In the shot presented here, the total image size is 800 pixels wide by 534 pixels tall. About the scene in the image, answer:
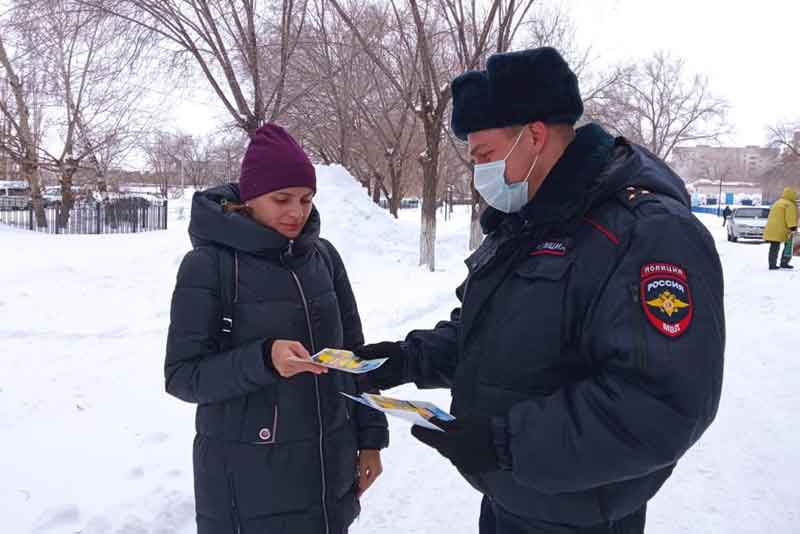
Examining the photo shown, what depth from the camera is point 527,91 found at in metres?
1.72

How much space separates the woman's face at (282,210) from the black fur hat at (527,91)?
0.98 m

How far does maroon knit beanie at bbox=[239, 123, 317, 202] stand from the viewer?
2486 mm

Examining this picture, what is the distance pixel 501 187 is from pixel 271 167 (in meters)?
1.03

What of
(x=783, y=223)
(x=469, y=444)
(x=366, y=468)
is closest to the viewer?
(x=469, y=444)

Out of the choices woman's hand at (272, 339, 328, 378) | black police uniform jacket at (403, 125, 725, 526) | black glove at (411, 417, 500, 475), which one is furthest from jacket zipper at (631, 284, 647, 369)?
woman's hand at (272, 339, 328, 378)

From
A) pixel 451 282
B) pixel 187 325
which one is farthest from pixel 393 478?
pixel 451 282

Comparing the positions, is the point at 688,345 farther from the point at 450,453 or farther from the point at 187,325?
the point at 187,325

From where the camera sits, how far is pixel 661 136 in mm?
47594

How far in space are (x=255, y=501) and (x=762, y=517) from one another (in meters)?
3.17

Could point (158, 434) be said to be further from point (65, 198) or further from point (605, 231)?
point (65, 198)

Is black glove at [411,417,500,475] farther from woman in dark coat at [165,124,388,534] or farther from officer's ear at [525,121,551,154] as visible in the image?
officer's ear at [525,121,551,154]

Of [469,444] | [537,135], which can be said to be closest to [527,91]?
[537,135]

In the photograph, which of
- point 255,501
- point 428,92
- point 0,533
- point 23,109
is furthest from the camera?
point 23,109

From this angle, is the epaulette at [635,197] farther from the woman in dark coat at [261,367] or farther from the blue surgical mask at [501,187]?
the woman in dark coat at [261,367]
